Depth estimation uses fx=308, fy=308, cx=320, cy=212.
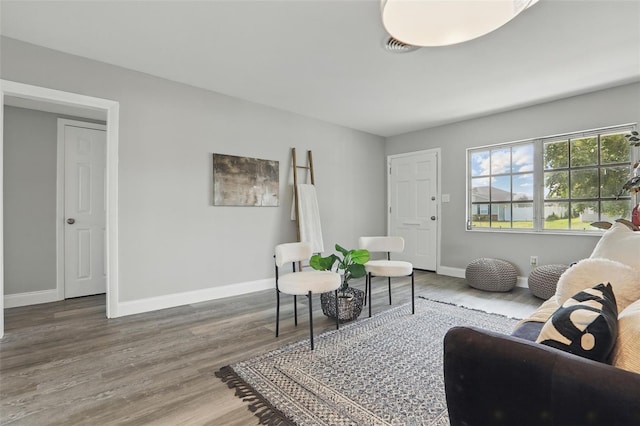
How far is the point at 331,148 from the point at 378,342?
3.22 m

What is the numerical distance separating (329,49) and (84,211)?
3507 mm

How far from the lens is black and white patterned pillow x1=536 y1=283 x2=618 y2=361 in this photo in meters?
0.79

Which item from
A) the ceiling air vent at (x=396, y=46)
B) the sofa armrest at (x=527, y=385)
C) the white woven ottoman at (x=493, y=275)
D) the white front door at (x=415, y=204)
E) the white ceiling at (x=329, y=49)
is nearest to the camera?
the sofa armrest at (x=527, y=385)

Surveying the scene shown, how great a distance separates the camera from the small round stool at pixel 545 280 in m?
3.39

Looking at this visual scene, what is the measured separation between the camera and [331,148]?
4844 mm

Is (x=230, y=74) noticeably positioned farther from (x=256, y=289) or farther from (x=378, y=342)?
(x=378, y=342)

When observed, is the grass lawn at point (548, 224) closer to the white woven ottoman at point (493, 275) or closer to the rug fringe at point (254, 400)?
the white woven ottoman at point (493, 275)

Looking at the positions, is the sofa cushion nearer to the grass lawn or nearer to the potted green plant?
the potted green plant

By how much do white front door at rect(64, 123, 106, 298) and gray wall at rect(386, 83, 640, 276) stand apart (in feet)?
14.9

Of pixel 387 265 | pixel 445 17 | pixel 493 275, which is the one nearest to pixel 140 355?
pixel 387 265

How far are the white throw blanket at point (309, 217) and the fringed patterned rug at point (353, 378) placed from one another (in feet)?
5.70

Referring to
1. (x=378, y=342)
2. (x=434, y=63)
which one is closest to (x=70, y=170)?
(x=378, y=342)

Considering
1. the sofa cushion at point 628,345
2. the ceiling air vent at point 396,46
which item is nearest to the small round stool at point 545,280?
the ceiling air vent at point 396,46

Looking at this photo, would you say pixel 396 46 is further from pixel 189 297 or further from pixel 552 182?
pixel 189 297
